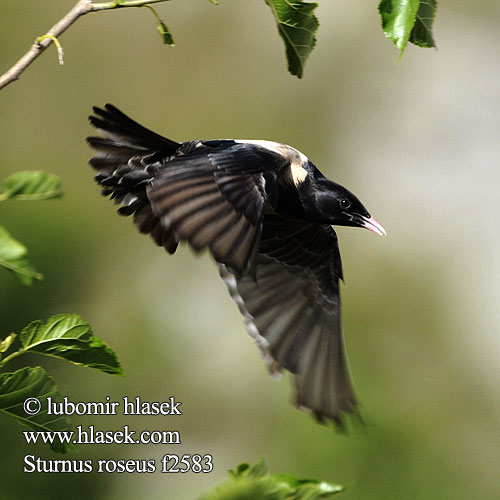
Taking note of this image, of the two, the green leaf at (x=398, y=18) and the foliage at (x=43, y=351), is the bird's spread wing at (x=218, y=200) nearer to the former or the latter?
the foliage at (x=43, y=351)

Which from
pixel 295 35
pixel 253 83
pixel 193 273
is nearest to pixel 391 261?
pixel 193 273

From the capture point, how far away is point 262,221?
2682 millimetres

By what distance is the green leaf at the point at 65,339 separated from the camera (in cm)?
194

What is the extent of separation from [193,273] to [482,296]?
417cm

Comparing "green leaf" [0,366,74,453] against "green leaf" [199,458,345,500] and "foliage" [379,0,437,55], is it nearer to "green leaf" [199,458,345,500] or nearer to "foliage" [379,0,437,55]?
"green leaf" [199,458,345,500]

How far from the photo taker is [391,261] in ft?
35.6

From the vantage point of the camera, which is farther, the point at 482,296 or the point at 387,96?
the point at 387,96

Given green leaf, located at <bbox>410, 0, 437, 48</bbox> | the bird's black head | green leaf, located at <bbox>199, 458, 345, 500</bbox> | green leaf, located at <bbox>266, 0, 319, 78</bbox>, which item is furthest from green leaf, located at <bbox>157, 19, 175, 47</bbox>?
the bird's black head

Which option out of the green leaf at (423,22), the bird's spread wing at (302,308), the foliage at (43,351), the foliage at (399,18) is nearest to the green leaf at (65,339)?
the foliage at (43,351)

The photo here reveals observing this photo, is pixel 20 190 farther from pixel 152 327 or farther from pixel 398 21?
pixel 152 327

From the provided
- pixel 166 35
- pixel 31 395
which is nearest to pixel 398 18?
pixel 166 35

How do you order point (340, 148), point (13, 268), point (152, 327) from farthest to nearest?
point (340, 148) → point (152, 327) → point (13, 268)

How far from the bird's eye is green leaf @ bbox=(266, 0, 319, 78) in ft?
3.87

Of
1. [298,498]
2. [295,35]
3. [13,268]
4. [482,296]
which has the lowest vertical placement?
[482,296]
